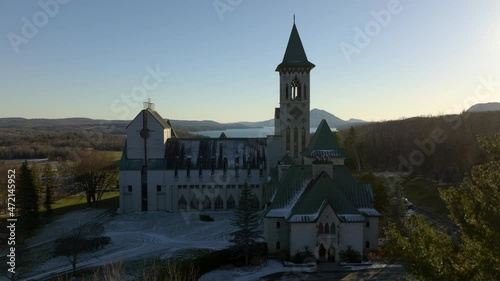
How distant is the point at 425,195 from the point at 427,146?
30858 mm

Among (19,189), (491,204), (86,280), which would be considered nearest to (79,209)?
(19,189)

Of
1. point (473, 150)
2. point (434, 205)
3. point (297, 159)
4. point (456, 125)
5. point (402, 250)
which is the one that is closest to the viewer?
point (402, 250)

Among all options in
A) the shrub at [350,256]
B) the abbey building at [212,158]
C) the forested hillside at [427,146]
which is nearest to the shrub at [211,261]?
the shrub at [350,256]

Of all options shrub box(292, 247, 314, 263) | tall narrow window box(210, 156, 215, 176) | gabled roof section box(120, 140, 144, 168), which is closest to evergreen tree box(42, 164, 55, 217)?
gabled roof section box(120, 140, 144, 168)

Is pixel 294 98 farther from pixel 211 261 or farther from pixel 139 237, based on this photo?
pixel 211 261

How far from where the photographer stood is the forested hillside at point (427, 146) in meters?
75.4

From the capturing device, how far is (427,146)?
304 ft

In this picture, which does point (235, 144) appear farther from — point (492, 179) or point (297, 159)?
point (492, 179)

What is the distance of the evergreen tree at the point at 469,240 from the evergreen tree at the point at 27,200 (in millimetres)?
44579

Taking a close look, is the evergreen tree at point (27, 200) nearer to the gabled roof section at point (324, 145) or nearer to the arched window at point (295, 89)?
the gabled roof section at point (324, 145)

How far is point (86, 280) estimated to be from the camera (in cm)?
3056

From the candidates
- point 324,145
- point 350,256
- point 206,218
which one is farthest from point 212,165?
point 350,256

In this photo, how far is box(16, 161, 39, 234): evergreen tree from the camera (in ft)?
151

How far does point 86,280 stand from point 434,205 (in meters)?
49.8
